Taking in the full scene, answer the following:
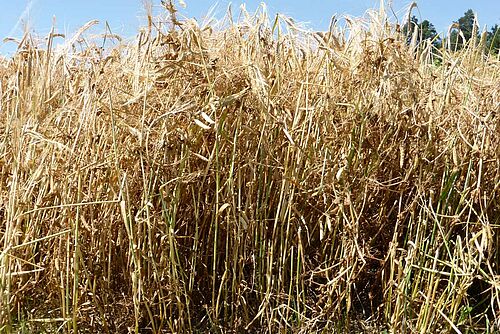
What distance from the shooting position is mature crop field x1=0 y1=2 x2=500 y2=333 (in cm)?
141

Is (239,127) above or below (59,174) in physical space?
above

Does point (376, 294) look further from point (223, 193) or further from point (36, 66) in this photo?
point (36, 66)

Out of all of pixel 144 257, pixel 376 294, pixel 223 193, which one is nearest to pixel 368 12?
pixel 223 193

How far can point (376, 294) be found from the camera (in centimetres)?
173

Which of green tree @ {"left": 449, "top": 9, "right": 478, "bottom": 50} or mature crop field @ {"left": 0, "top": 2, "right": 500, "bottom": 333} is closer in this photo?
mature crop field @ {"left": 0, "top": 2, "right": 500, "bottom": 333}

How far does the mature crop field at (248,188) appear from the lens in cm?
141

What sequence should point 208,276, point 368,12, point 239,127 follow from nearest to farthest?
point 239,127 < point 208,276 < point 368,12

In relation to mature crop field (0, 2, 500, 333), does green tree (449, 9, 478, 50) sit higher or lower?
higher

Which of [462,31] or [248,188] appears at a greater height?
[462,31]

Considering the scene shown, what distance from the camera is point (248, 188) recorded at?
1.49 m

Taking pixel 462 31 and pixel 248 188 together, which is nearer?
pixel 248 188

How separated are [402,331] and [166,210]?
683 millimetres

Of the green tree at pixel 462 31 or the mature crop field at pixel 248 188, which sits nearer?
the mature crop field at pixel 248 188

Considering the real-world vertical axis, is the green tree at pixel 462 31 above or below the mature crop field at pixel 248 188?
above
